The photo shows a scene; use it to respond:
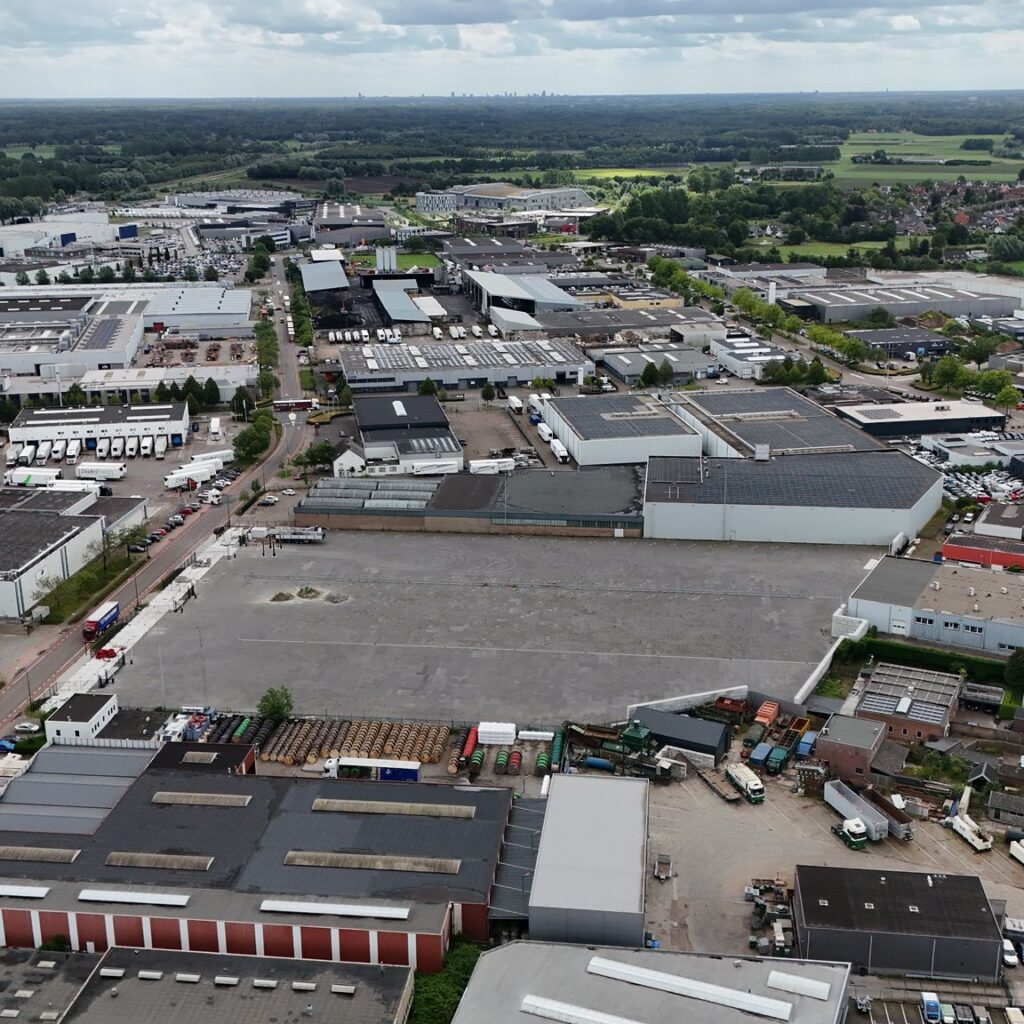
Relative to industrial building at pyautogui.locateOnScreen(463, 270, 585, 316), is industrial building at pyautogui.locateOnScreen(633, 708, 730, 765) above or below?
below

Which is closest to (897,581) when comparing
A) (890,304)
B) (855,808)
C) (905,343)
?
(855,808)

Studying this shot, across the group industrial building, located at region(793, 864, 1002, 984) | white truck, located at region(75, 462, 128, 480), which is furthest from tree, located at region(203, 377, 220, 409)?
industrial building, located at region(793, 864, 1002, 984)

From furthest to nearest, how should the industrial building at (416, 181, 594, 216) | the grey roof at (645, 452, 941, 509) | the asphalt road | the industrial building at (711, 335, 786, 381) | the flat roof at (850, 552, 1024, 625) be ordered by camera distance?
the industrial building at (416, 181, 594, 216)
the industrial building at (711, 335, 786, 381)
the grey roof at (645, 452, 941, 509)
the flat roof at (850, 552, 1024, 625)
the asphalt road

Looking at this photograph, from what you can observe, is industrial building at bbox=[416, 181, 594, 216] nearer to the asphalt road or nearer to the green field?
the green field

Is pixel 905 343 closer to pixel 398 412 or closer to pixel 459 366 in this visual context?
pixel 459 366

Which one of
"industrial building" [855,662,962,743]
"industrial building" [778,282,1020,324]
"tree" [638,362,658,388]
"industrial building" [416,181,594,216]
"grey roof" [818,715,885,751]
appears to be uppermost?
"industrial building" [416,181,594,216]

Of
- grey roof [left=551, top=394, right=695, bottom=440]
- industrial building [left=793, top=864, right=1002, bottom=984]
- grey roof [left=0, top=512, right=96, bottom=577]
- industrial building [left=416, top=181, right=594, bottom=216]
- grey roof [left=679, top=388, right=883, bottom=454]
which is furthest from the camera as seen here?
industrial building [left=416, top=181, right=594, bottom=216]

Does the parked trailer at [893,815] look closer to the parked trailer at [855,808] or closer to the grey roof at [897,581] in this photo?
the parked trailer at [855,808]
